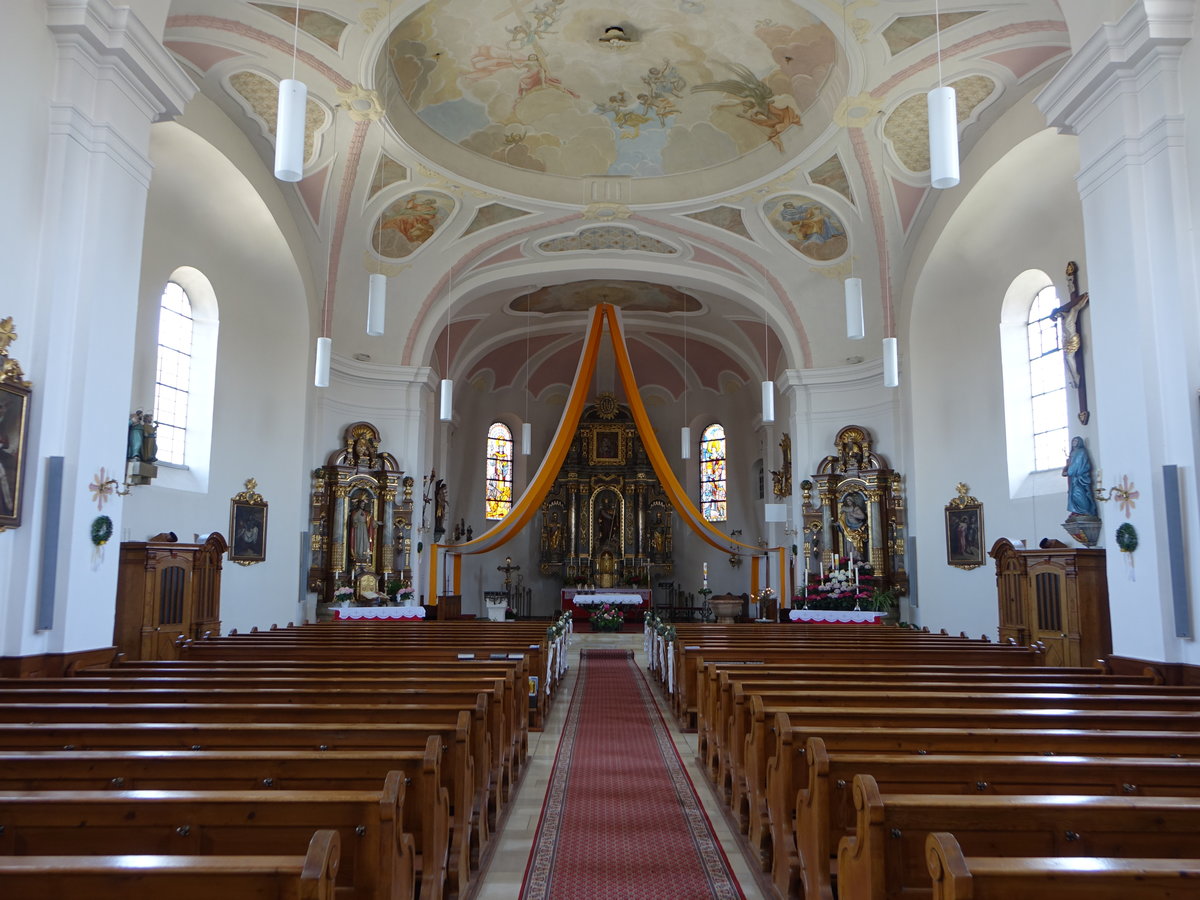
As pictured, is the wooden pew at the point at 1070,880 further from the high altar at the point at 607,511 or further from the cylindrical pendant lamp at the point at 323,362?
the high altar at the point at 607,511

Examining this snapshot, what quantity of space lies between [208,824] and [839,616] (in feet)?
40.1

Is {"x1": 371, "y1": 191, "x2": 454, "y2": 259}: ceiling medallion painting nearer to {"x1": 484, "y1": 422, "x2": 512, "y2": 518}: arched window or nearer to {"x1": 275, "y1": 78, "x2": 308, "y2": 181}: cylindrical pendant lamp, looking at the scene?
{"x1": 275, "y1": 78, "x2": 308, "y2": 181}: cylindrical pendant lamp

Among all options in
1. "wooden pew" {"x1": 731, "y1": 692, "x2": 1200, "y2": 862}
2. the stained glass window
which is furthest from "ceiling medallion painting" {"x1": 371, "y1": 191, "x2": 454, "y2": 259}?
"wooden pew" {"x1": 731, "y1": 692, "x2": 1200, "y2": 862}

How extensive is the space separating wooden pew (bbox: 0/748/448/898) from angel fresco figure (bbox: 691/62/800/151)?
1129 centimetres

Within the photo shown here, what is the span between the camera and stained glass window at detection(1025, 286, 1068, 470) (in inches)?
478

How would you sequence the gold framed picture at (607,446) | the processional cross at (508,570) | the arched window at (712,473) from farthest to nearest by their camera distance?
1. the gold framed picture at (607,446)
2. the arched window at (712,473)
3. the processional cross at (508,570)

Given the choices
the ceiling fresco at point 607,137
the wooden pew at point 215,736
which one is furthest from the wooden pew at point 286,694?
the ceiling fresco at point 607,137

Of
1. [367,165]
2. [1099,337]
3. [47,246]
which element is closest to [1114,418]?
[1099,337]

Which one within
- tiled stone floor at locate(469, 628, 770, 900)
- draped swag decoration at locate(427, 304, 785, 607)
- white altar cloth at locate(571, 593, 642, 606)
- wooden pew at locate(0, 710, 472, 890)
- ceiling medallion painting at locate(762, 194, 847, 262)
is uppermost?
ceiling medallion painting at locate(762, 194, 847, 262)

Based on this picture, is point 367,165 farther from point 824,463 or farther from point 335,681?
point 335,681

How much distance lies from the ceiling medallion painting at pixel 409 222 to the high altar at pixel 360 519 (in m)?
3.06

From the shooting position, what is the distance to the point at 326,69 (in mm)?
11227

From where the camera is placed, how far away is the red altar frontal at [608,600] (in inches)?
813

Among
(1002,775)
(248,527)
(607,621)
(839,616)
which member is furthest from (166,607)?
(607,621)
